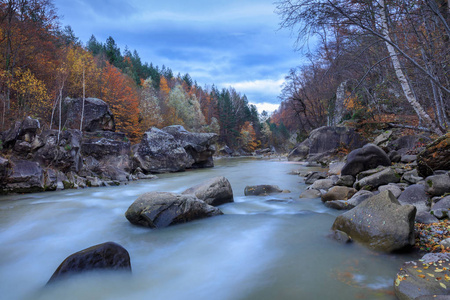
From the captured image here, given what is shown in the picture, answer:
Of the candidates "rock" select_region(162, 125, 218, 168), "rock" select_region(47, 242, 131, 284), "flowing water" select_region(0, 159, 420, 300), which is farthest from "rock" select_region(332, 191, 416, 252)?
"rock" select_region(162, 125, 218, 168)

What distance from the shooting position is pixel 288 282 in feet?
9.72

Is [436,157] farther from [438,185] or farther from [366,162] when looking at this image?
[366,162]

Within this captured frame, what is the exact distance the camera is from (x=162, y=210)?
4922 mm

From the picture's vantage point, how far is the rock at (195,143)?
66.5ft

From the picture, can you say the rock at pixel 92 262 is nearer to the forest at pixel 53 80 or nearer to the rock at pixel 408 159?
the rock at pixel 408 159

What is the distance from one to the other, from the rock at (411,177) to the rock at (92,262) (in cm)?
660

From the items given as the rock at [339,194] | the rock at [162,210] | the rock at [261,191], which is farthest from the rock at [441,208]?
the rock at [261,191]

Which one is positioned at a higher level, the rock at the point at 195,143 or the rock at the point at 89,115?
the rock at the point at 89,115

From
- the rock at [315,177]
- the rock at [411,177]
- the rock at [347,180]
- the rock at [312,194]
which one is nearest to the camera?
the rock at [411,177]

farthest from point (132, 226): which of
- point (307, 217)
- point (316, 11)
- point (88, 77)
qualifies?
point (88, 77)

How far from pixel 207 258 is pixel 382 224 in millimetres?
2660

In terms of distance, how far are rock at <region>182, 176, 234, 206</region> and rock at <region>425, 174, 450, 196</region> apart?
453cm

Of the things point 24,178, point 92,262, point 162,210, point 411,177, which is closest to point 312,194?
point 411,177

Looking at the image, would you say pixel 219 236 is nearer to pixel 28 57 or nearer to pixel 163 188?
pixel 163 188
